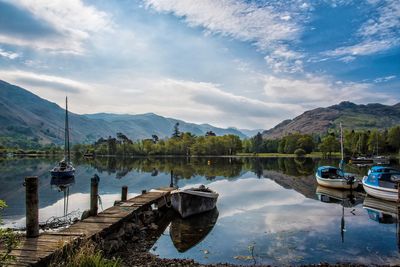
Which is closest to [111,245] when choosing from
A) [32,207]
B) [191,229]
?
[32,207]

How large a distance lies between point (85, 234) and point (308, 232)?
16.2 meters

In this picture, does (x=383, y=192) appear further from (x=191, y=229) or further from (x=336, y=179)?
(x=191, y=229)

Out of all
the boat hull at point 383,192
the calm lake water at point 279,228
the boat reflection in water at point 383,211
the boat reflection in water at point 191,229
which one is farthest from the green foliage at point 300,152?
the boat reflection in water at point 191,229

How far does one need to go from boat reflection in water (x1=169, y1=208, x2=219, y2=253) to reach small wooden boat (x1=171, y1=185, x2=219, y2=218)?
54 cm

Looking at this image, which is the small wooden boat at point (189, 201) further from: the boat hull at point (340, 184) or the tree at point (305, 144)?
the tree at point (305, 144)

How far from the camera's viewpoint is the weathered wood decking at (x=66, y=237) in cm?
1405

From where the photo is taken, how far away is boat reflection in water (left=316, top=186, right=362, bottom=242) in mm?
39131

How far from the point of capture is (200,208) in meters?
31.9

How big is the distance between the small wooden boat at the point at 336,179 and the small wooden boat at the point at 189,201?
25.1 metres

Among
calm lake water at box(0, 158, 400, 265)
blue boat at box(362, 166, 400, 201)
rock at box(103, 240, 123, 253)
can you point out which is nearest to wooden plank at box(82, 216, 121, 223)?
rock at box(103, 240, 123, 253)

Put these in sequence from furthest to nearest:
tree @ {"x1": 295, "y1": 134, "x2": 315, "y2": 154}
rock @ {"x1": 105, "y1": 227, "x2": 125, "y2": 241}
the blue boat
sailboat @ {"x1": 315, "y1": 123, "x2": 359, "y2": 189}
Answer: tree @ {"x1": 295, "y1": 134, "x2": 315, "y2": 154}, sailboat @ {"x1": 315, "y1": 123, "x2": 359, "y2": 189}, the blue boat, rock @ {"x1": 105, "y1": 227, "x2": 125, "y2": 241}

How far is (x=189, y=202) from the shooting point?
30.7 metres

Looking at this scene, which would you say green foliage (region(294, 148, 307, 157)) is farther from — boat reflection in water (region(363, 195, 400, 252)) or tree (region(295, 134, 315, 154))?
boat reflection in water (region(363, 195, 400, 252))

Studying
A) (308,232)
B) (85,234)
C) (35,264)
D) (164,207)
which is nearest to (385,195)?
(308,232)
